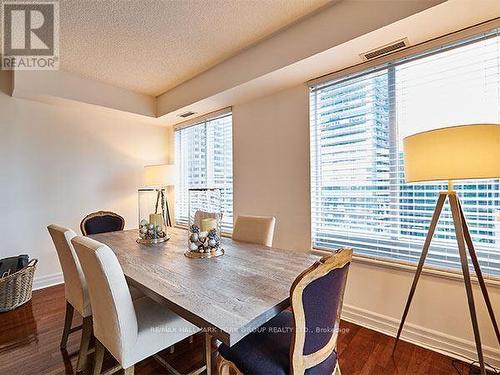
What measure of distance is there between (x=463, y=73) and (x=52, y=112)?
431 cm

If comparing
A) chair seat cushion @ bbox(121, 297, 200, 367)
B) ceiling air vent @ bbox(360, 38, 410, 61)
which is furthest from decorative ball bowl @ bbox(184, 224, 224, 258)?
ceiling air vent @ bbox(360, 38, 410, 61)

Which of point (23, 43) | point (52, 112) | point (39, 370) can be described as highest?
point (23, 43)

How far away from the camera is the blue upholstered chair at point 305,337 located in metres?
0.94

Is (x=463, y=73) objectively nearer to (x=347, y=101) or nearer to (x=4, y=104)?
(x=347, y=101)

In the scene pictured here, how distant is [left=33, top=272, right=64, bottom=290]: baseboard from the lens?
3.12 meters

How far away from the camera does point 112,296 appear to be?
1176mm

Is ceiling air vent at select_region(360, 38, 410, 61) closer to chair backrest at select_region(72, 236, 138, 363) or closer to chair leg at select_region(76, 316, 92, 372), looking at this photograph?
chair backrest at select_region(72, 236, 138, 363)

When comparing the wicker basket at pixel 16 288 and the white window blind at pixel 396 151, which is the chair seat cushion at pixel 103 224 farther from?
the white window blind at pixel 396 151

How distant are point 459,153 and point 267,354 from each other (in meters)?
1.41

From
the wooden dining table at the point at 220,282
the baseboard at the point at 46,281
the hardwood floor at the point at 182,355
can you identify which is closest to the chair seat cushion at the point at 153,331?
the wooden dining table at the point at 220,282

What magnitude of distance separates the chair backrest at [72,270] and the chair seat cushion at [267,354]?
3.32 ft

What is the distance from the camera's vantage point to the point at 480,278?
58.4 inches

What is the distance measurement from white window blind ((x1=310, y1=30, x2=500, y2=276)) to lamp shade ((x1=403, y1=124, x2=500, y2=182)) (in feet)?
1.77

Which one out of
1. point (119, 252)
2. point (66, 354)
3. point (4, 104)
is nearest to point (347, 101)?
point (119, 252)
